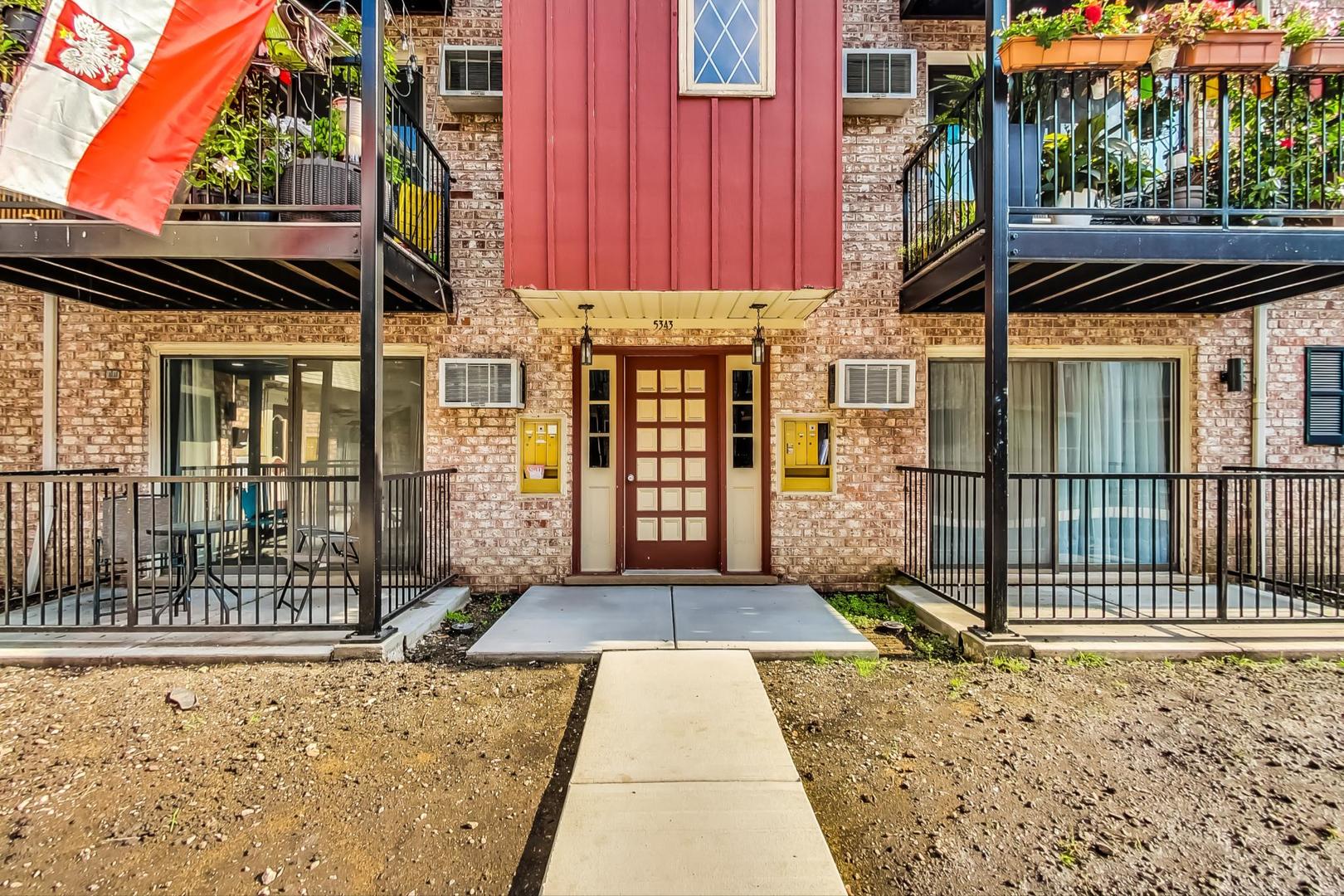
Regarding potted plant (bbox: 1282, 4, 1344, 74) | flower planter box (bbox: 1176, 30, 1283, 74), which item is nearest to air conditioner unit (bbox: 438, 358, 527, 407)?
flower planter box (bbox: 1176, 30, 1283, 74)

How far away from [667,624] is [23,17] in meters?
6.04

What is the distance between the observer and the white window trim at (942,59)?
5859mm

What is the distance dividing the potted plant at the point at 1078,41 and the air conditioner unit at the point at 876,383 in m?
2.46

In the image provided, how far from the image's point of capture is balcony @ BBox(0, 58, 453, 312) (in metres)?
4.03

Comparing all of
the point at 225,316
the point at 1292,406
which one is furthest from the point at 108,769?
the point at 1292,406

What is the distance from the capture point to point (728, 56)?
4590 millimetres

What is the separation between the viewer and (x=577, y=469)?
19.5ft

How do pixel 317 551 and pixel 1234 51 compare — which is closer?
pixel 1234 51

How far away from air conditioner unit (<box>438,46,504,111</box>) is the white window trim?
430 cm

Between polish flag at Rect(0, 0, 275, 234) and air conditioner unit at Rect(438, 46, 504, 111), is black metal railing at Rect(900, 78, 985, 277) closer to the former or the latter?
air conditioner unit at Rect(438, 46, 504, 111)

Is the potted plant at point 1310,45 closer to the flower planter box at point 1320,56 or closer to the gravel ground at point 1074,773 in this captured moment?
the flower planter box at point 1320,56

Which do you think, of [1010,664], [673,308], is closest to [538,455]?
[673,308]

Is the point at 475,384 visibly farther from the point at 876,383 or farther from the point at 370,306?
the point at 876,383

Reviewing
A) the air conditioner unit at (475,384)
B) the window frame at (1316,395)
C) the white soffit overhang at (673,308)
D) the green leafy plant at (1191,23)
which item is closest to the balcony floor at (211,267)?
the air conditioner unit at (475,384)
